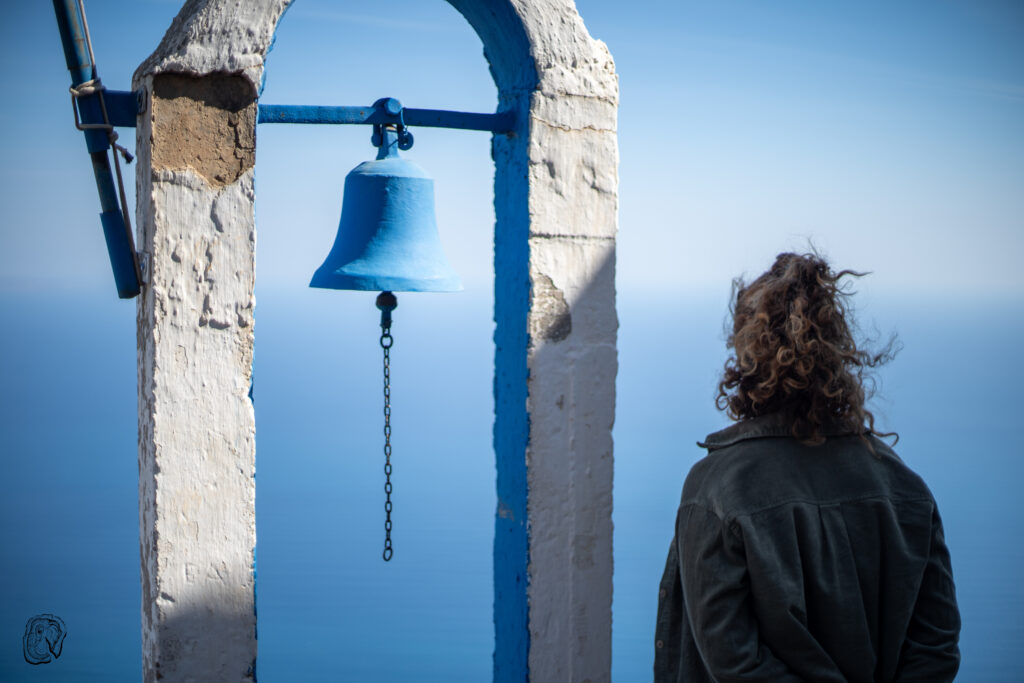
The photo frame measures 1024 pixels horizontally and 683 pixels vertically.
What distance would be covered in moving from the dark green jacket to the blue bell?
41.4 inches

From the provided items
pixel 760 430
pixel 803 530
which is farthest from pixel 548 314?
pixel 803 530

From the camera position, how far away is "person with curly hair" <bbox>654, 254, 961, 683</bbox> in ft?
4.83

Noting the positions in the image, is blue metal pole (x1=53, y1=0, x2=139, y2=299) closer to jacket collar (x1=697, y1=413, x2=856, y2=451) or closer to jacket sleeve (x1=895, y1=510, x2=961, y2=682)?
jacket collar (x1=697, y1=413, x2=856, y2=451)

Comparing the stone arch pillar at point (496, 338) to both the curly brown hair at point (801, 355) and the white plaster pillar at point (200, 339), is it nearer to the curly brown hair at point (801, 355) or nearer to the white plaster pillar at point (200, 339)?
the white plaster pillar at point (200, 339)

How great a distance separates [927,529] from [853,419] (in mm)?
228

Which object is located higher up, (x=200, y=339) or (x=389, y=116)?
(x=389, y=116)

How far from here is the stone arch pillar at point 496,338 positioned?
6.43 feet

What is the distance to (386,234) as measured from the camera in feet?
7.95

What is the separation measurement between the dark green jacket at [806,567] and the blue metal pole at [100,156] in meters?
1.28

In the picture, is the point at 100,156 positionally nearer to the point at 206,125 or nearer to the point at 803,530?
the point at 206,125

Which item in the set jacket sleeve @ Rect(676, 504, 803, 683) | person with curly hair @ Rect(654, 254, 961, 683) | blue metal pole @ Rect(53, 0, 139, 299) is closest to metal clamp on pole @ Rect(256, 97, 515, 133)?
blue metal pole @ Rect(53, 0, 139, 299)

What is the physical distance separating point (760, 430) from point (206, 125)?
1.32 m

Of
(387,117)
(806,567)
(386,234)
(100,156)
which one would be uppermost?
(387,117)

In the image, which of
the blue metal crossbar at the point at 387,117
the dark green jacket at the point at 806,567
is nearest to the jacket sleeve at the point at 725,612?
the dark green jacket at the point at 806,567
